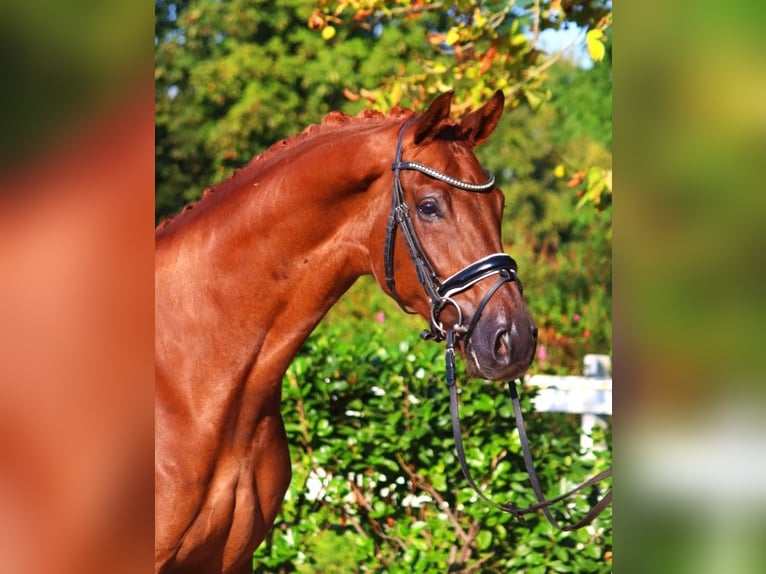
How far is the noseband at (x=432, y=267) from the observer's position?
2.31 meters

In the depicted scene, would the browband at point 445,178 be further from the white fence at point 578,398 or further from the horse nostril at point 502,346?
the white fence at point 578,398

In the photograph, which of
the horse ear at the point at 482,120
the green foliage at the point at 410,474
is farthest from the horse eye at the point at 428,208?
the green foliage at the point at 410,474

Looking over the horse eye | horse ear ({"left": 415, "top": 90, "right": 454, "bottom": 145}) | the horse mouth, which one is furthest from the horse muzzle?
horse ear ({"left": 415, "top": 90, "right": 454, "bottom": 145})

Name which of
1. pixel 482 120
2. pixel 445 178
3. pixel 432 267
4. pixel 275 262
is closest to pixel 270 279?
pixel 275 262

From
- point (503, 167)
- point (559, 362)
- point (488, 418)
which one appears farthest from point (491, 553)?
point (503, 167)

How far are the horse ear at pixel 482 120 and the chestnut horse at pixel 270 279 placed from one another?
5 cm

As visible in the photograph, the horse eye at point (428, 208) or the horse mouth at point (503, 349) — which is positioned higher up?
the horse eye at point (428, 208)

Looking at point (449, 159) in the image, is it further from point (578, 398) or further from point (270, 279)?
point (578, 398)

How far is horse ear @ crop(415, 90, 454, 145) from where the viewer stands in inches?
93.4
